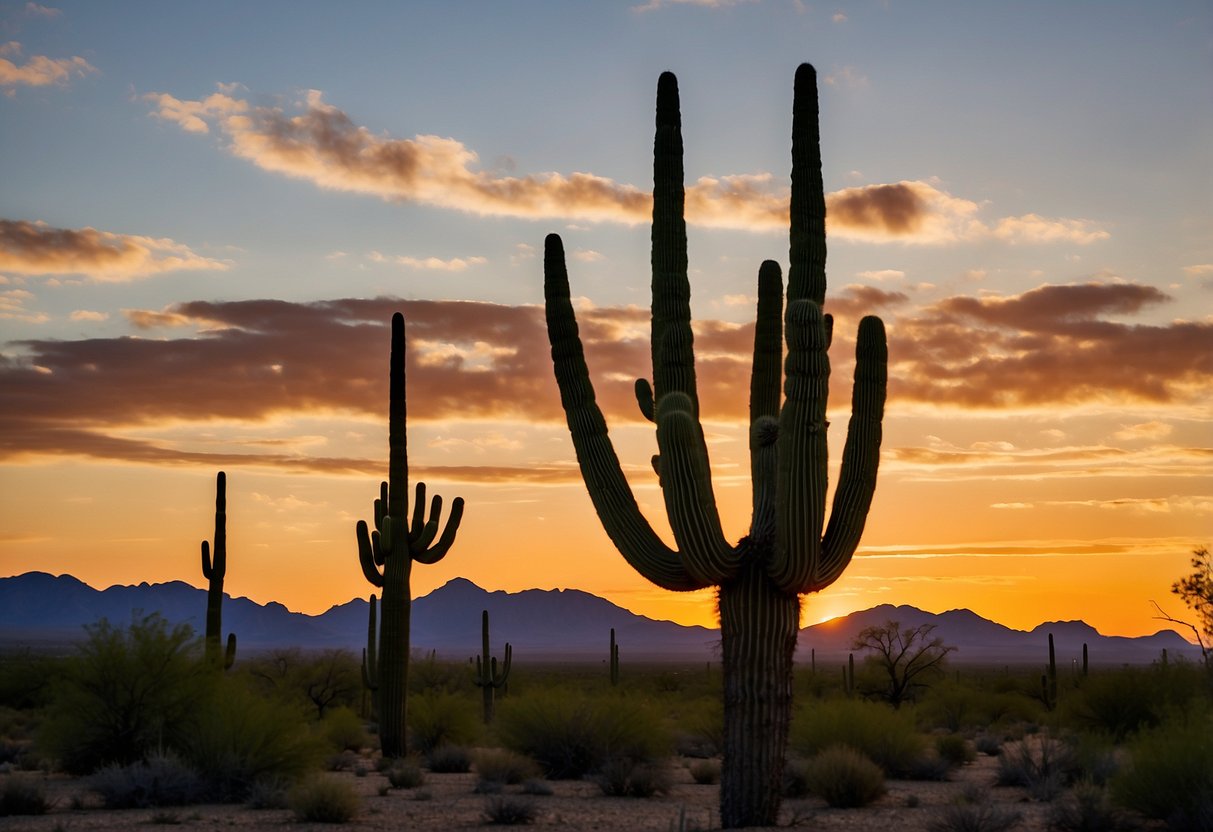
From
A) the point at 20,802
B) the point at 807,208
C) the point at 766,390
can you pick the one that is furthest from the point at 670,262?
the point at 20,802

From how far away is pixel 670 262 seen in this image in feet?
55.2

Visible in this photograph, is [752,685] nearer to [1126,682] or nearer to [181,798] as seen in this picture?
[181,798]

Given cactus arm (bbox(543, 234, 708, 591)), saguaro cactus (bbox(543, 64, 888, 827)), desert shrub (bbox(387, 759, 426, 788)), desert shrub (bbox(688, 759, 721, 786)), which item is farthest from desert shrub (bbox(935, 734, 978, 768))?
cactus arm (bbox(543, 234, 708, 591))

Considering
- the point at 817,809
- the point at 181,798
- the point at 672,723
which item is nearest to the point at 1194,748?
the point at 817,809

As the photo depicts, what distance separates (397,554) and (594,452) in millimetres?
9528

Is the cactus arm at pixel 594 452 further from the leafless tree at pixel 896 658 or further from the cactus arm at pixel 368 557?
the leafless tree at pixel 896 658

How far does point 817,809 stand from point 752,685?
547 cm

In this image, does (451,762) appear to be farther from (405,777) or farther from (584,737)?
(405,777)

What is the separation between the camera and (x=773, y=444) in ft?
53.2

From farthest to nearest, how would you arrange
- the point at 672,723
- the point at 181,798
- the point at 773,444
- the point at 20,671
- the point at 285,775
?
the point at 20,671 → the point at 672,723 → the point at 285,775 → the point at 181,798 → the point at 773,444

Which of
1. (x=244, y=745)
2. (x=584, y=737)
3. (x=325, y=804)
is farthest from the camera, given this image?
(x=584, y=737)

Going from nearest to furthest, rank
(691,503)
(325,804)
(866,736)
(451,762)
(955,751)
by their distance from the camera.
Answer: (691,503) → (325,804) → (866,736) → (451,762) → (955,751)

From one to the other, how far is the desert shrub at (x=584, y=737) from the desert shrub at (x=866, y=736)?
2.90 meters

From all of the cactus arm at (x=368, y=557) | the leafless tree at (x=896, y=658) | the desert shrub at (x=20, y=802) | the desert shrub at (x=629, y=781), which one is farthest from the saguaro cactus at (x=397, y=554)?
the leafless tree at (x=896, y=658)
